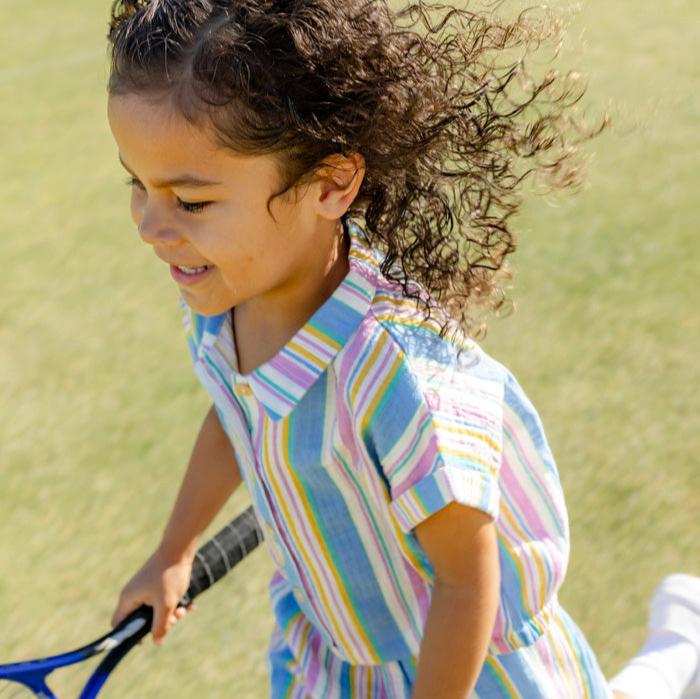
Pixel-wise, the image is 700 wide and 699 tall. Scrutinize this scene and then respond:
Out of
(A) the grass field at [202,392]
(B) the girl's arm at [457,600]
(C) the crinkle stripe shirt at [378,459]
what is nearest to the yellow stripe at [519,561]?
(C) the crinkle stripe shirt at [378,459]

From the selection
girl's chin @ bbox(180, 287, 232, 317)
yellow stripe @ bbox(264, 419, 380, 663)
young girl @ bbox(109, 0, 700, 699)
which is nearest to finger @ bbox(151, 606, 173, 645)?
young girl @ bbox(109, 0, 700, 699)

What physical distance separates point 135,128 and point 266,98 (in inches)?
5.3

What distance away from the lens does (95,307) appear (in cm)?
352

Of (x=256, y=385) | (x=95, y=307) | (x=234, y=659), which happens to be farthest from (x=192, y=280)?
(x=95, y=307)

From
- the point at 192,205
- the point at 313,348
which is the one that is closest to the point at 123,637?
the point at 313,348

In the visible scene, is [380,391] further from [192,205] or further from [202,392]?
[202,392]

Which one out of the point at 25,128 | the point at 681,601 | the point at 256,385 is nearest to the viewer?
the point at 256,385

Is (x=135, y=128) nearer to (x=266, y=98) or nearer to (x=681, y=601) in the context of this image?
(x=266, y=98)

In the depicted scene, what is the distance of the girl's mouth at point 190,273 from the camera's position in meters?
1.37

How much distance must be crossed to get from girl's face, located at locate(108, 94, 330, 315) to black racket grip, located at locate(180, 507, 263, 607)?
0.45m

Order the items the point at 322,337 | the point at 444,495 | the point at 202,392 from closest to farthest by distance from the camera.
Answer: the point at 444,495
the point at 322,337
the point at 202,392

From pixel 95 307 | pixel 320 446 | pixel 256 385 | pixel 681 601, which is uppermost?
pixel 95 307

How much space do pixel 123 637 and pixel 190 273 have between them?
509 millimetres

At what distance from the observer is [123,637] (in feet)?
5.28
